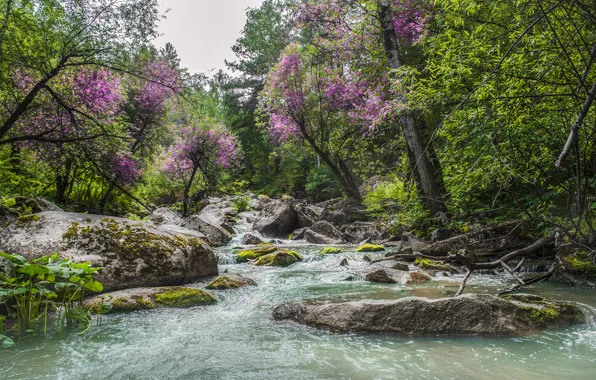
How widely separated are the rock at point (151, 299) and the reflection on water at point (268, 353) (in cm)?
25

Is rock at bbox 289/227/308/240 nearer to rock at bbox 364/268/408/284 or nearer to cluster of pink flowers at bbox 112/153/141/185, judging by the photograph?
cluster of pink flowers at bbox 112/153/141/185

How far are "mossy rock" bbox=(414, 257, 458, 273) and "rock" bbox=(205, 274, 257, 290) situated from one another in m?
3.38

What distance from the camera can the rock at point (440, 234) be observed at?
29.0 ft

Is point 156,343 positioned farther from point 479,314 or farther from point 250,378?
point 479,314

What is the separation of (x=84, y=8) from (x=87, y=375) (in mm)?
4507

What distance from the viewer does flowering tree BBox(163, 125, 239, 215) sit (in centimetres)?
1725

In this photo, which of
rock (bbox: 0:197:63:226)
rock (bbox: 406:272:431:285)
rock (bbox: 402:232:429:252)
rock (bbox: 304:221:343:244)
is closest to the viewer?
rock (bbox: 406:272:431:285)

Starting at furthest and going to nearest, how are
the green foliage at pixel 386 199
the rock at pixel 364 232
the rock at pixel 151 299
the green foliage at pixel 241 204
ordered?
the green foliage at pixel 241 204 → the rock at pixel 364 232 → the green foliage at pixel 386 199 → the rock at pixel 151 299

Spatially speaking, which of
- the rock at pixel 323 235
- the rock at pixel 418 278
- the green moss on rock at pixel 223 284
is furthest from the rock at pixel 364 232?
the green moss on rock at pixel 223 284

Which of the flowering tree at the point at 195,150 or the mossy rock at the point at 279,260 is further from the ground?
the flowering tree at the point at 195,150

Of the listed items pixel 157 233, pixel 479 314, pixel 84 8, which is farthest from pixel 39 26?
pixel 479 314

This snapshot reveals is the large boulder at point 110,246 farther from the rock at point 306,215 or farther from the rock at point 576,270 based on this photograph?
the rock at point 306,215

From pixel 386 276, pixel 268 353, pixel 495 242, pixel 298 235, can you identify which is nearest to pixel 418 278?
pixel 386 276

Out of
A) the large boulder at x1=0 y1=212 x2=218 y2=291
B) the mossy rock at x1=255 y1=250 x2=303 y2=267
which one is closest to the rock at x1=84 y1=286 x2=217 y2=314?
the large boulder at x1=0 y1=212 x2=218 y2=291
